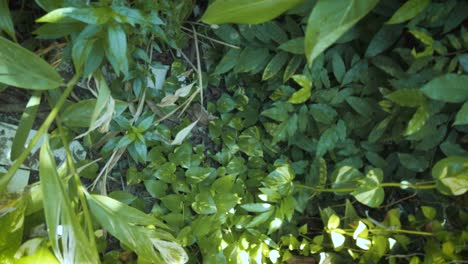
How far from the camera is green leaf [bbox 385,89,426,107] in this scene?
0.81m

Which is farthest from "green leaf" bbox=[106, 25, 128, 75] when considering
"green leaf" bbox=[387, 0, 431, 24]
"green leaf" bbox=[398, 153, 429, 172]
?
"green leaf" bbox=[398, 153, 429, 172]

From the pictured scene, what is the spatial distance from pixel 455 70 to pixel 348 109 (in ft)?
0.75

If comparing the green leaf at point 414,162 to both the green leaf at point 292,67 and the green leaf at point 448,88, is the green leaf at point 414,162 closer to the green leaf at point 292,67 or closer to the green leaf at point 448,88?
the green leaf at point 448,88

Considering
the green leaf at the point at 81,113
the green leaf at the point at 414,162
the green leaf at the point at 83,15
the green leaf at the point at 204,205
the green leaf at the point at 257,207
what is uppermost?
the green leaf at the point at 83,15

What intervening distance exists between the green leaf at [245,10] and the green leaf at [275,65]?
280mm

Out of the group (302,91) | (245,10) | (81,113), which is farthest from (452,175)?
(81,113)

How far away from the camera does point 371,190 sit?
85 centimetres

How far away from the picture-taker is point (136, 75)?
3.12ft

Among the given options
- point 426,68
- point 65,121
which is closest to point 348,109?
point 426,68

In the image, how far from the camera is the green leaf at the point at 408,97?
81 cm

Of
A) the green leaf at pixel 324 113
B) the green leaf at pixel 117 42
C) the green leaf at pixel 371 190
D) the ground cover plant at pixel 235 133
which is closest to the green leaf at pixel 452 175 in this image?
the ground cover plant at pixel 235 133

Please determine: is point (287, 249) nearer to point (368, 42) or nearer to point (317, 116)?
point (317, 116)

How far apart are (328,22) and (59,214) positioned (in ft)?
1.72

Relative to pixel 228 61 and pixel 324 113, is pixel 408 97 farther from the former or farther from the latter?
pixel 228 61
